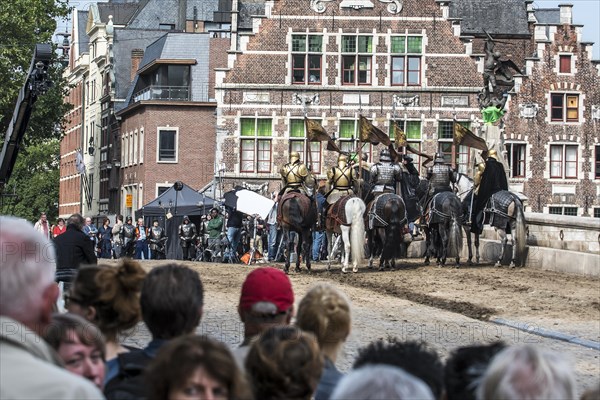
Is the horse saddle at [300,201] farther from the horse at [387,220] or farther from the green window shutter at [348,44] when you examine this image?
the green window shutter at [348,44]

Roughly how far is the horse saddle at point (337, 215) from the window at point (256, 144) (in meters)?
27.0

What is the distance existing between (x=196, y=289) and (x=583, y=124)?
176 ft

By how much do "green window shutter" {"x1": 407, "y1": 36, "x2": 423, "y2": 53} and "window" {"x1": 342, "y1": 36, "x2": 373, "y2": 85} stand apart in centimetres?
149

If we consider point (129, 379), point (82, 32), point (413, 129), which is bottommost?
point (129, 379)

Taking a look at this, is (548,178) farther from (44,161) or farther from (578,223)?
(44,161)

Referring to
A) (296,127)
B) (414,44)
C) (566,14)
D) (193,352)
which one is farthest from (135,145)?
(193,352)

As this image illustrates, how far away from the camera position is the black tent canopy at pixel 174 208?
1778 inches

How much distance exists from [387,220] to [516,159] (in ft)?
104

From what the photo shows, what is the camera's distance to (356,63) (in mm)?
56094

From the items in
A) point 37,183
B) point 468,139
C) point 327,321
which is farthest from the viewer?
point 37,183

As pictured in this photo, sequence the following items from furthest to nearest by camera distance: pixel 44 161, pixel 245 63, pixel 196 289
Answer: pixel 44 161, pixel 245 63, pixel 196 289

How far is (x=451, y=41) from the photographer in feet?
184

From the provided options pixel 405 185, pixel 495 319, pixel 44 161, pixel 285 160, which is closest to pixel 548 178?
pixel 285 160

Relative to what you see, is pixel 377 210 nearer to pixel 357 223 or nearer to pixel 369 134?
pixel 357 223
